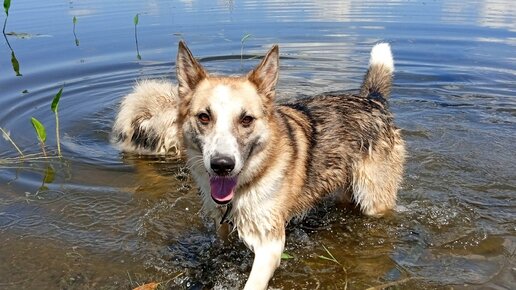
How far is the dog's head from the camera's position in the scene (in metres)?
3.54

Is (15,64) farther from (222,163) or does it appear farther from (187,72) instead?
(222,163)

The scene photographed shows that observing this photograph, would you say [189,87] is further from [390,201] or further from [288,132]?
[390,201]

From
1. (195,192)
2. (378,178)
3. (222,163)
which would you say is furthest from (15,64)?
(222,163)

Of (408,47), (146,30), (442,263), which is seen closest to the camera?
(442,263)

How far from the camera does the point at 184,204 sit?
19.0 ft

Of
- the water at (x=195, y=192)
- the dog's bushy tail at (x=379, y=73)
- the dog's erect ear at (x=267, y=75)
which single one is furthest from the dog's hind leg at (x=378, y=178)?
the dog's erect ear at (x=267, y=75)

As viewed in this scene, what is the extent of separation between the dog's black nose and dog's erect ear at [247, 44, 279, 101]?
93cm

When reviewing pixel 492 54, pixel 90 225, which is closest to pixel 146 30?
pixel 492 54

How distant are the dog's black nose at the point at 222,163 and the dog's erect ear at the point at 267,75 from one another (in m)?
0.93

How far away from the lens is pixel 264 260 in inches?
153

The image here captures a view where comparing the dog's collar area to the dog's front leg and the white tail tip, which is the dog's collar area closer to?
the dog's front leg

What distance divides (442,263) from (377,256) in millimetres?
592

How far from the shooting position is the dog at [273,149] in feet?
12.5

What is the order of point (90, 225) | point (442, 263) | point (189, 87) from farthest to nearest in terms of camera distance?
point (90, 225), point (442, 263), point (189, 87)
